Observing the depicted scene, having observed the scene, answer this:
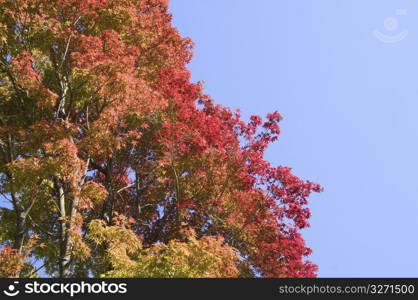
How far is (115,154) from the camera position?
19953mm

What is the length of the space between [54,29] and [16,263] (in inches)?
288

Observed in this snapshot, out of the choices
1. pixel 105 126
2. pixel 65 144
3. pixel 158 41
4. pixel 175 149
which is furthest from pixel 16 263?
pixel 158 41

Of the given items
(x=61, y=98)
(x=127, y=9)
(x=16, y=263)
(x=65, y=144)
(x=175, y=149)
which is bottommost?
(x=16, y=263)

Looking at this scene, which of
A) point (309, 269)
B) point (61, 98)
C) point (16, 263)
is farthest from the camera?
point (309, 269)

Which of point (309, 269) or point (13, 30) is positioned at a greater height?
point (13, 30)

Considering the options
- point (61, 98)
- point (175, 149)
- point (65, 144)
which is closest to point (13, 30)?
point (61, 98)

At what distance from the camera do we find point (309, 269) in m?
19.3

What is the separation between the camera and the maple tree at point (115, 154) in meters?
16.2

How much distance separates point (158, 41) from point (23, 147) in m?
7.04

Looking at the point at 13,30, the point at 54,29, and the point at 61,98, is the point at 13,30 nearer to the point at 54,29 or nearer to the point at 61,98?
the point at 54,29

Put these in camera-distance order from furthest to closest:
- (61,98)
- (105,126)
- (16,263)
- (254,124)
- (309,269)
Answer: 1. (254,124)
2. (309,269)
3. (61,98)
4. (105,126)
5. (16,263)

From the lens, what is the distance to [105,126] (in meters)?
16.8

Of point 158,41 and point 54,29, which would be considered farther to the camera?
point 158,41

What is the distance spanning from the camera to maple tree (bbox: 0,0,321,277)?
16250mm
